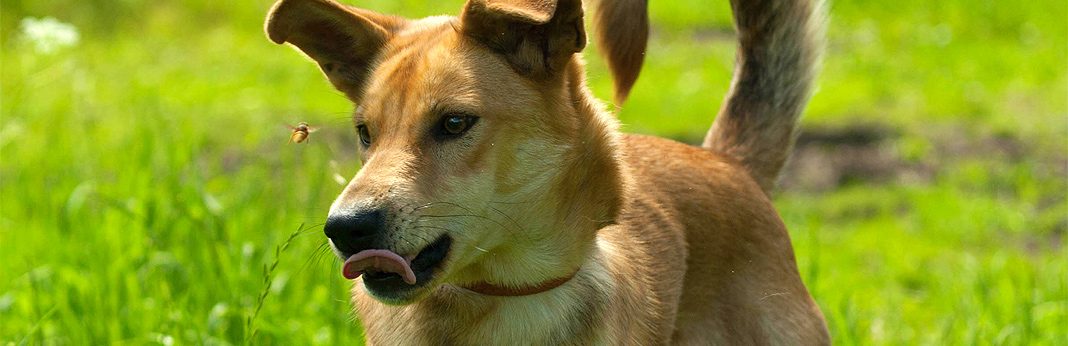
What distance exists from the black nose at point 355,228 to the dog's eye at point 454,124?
0.31 metres

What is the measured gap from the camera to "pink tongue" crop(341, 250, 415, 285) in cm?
312

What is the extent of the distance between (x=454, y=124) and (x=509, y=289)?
46cm

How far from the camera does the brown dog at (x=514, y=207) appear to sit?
328 cm

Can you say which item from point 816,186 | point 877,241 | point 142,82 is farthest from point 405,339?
point 142,82

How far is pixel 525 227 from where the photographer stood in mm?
3523

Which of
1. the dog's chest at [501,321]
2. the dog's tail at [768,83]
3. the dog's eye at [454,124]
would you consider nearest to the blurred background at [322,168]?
the dog's chest at [501,321]

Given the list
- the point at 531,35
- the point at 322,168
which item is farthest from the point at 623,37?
the point at 322,168

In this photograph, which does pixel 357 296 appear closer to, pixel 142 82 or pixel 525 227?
pixel 525 227

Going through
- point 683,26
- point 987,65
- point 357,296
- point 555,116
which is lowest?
point 683,26

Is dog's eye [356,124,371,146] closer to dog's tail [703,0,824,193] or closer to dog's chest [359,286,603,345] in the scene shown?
dog's chest [359,286,603,345]

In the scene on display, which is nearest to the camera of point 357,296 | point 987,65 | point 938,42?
point 357,296

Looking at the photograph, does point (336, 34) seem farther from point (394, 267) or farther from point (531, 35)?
point (394, 267)

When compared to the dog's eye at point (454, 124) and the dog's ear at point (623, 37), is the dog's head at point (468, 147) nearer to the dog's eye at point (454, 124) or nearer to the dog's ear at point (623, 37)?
the dog's eye at point (454, 124)

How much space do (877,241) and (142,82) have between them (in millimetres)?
5075
